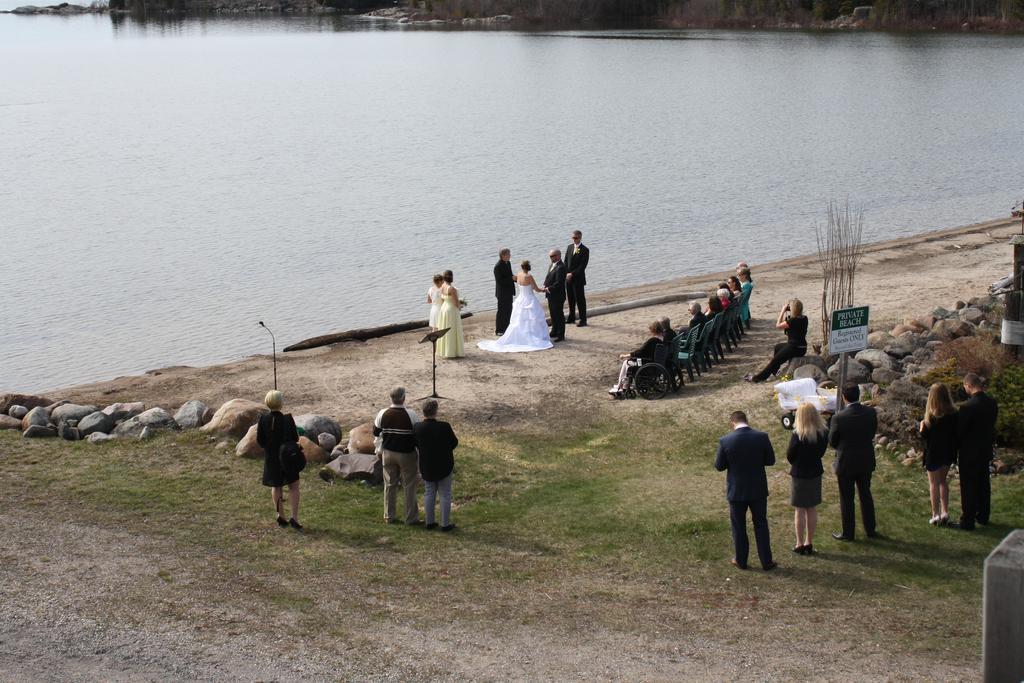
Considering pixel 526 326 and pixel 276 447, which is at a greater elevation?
pixel 276 447

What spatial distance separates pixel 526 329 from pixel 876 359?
6.31 m

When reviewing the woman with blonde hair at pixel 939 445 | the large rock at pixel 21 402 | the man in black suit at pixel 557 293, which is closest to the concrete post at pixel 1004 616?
the woman with blonde hair at pixel 939 445

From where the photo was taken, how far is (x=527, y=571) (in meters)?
10.9

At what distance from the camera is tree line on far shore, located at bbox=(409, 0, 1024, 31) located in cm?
10888

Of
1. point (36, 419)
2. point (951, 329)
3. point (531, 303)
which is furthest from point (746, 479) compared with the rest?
point (531, 303)

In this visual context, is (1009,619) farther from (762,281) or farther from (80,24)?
(80,24)

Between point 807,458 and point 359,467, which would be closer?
point 807,458

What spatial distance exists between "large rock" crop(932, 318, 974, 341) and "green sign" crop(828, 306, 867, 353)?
3849 millimetres

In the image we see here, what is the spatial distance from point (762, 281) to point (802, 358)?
396 inches

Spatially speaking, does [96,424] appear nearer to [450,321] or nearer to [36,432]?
[36,432]

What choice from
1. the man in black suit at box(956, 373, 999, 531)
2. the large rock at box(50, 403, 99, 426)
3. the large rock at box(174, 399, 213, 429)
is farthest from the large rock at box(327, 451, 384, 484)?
the man in black suit at box(956, 373, 999, 531)

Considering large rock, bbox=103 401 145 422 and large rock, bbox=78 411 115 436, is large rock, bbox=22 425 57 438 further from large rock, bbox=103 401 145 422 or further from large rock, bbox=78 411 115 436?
large rock, bbox=103 401 145 422

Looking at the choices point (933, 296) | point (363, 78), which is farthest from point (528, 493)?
point (363, 78)

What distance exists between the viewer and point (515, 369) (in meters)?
19.0
